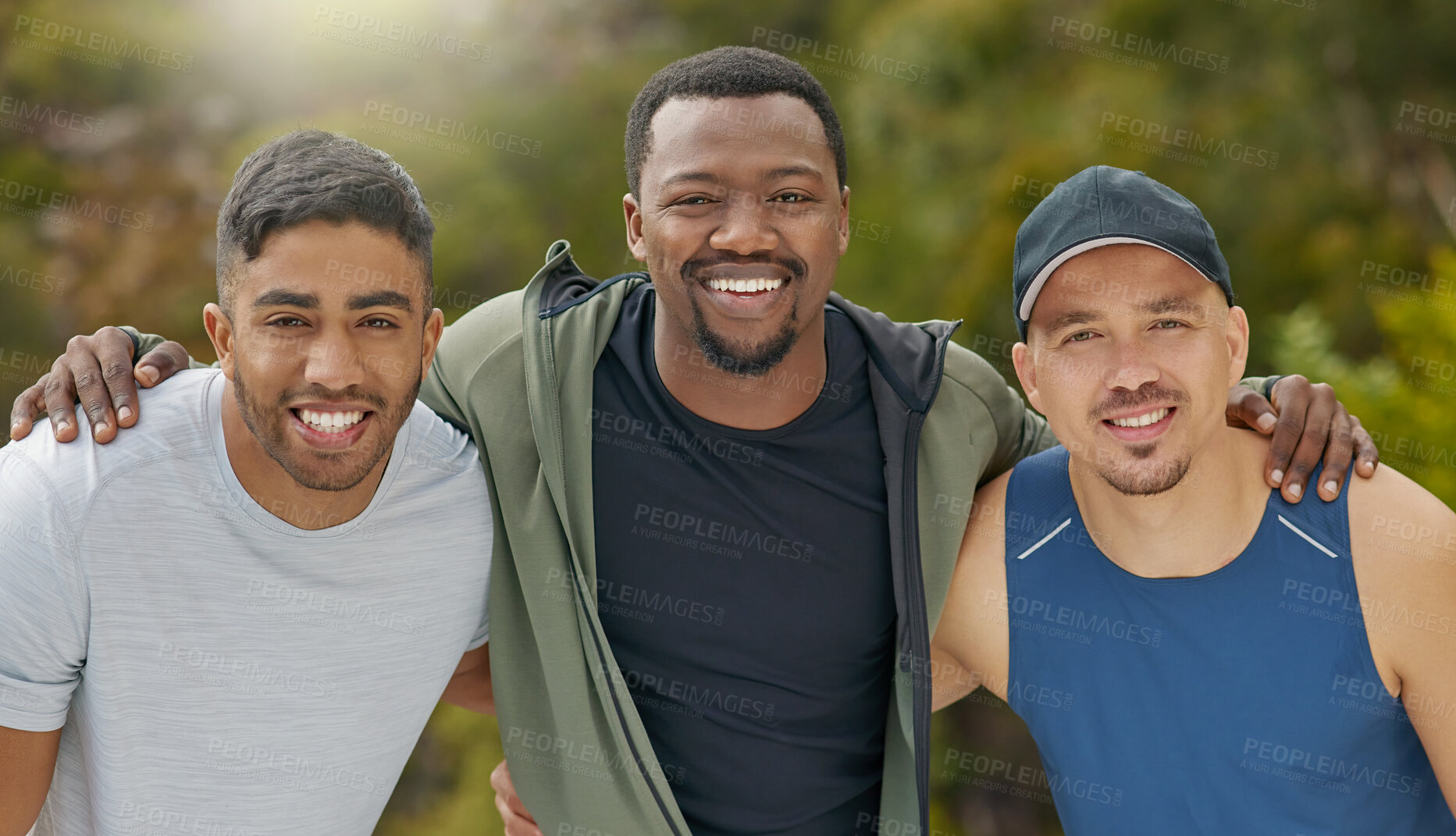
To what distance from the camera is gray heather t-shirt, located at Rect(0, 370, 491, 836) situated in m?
2.01

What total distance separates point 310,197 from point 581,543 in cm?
87

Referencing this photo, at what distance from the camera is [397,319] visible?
7.02 feet

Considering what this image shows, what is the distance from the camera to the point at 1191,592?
2320mm

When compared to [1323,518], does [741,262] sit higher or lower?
higher

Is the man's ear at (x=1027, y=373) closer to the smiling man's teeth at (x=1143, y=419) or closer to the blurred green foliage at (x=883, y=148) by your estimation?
the smiling man's teeth at (x=1143, y=419)

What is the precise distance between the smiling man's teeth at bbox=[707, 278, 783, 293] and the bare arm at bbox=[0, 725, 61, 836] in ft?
5.01

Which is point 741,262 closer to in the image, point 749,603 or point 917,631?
point 749,603

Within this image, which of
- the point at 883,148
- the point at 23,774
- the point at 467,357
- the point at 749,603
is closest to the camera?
the point at 23,774

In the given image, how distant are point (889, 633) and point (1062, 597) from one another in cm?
39

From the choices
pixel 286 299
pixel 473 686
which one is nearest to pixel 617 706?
pixel 473 686

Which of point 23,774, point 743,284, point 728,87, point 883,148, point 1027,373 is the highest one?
point 883,148

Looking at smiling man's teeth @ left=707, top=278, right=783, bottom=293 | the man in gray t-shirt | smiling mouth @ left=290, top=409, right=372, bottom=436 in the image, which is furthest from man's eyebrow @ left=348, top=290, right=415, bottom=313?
smiling man's teeth @ left=707, top=278, right=783, bottom=293

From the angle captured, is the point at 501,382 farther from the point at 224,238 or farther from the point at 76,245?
the point at 76,245

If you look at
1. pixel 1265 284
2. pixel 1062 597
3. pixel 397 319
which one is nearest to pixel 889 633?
pixel 1062 597
